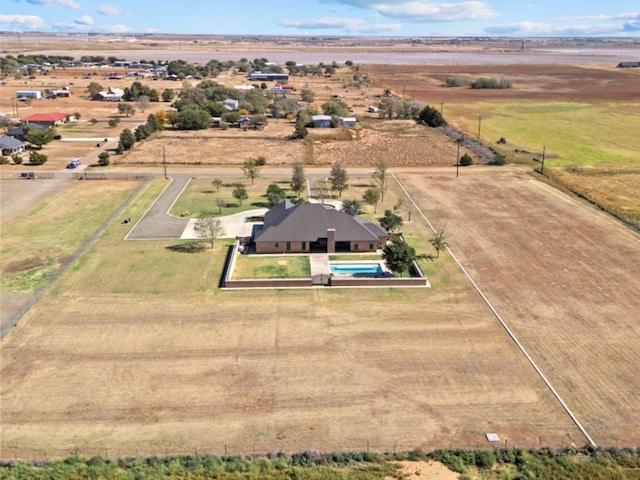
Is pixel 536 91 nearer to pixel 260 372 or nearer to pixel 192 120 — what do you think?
pixel 192 120

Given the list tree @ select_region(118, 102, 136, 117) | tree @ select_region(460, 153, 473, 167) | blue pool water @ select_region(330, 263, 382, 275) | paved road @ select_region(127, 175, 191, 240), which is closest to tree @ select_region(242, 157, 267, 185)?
paved road @ select_region(127, 175, 191, 240)

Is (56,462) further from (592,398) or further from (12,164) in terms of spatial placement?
(12,164)

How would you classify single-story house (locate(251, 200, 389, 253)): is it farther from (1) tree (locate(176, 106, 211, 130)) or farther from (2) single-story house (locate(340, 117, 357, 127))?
(2) single-story house (locate(340, 117, 357, 127))

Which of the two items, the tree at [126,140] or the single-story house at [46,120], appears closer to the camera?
the tree at [126,140]

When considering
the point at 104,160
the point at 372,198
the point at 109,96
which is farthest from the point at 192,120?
the point at 372,198

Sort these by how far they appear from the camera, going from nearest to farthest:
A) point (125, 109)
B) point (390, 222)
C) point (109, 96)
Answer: point (390, 222), point (125, 109), point (109, 96)

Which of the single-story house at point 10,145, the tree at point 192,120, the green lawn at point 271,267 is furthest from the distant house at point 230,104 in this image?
the green lawn at point 271,267

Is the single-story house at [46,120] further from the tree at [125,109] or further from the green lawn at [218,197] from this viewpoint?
the green lawn at [218,197]
